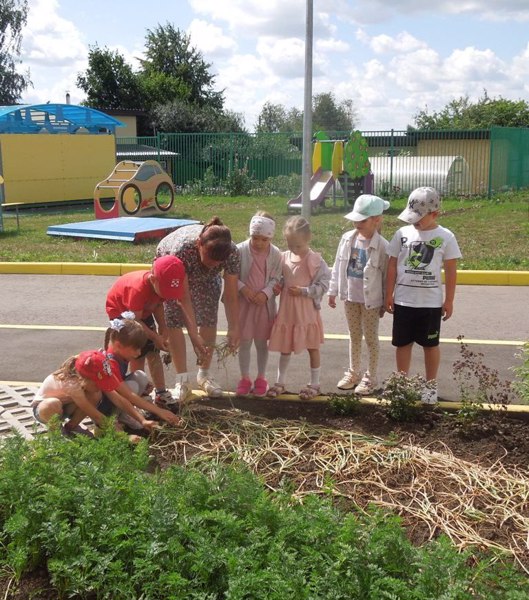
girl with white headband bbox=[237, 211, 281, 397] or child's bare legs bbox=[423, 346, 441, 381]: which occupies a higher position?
girl with white headband bbox=[237, 211, 281, 397]

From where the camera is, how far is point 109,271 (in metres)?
12.1

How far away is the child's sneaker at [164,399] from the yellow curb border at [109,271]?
21.0 feet

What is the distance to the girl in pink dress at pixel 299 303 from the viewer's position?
219 inches

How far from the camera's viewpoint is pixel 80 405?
15.0ft

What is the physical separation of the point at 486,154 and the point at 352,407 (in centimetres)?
2373

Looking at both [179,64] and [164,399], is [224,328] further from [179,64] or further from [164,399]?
[179,64]

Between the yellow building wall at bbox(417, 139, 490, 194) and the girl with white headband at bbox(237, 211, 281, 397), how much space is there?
70.9 feet

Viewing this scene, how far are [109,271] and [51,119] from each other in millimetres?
17073

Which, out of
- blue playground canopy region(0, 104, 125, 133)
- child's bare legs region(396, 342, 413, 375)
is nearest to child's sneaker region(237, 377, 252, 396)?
child's bare legs region(396, 342, 413, 375)

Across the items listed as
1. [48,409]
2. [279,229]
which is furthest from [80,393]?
[279,229]

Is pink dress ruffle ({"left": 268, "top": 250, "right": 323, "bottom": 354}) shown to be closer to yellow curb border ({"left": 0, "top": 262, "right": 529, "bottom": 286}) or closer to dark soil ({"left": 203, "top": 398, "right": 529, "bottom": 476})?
dark soil ({"left": 203, "top": 398, "right": 529, "bottom": 476})

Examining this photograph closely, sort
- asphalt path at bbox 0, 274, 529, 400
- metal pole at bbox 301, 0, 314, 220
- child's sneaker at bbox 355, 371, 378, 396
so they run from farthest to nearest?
1. metal pole at bbox 301, 0, 314, 220
2. asphalt path at bbox 0, 274, 529, 400
3. child's sneaker at bbox 355, 371, 378, 396

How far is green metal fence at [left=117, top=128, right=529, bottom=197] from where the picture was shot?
2623 centimetres

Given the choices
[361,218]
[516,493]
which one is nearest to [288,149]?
[361,218]
